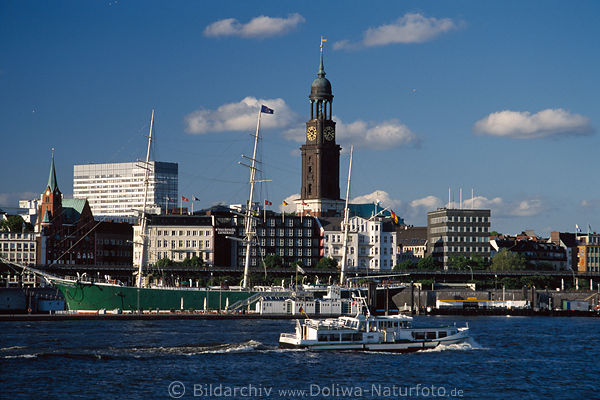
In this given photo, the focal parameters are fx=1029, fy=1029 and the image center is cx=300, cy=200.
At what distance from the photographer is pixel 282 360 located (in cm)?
7969

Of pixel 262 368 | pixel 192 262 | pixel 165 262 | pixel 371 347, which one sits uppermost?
pixel 192 262

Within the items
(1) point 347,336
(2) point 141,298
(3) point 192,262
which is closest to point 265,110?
(2) point 141,298

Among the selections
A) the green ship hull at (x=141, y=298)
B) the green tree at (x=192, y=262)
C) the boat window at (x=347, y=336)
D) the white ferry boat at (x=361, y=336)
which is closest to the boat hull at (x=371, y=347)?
the white ferry boat at (x=361, y=336)

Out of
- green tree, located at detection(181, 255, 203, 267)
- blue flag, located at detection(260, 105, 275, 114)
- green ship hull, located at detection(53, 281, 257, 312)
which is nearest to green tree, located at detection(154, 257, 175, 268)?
green tree, located at detection(181, 255, 203, 267)

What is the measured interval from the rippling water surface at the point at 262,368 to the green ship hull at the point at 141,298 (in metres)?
31.5

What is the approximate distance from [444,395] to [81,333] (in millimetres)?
47176

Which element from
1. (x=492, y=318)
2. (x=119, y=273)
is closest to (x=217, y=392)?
(x=492, y=318)

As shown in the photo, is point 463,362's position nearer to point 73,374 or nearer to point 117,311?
point 73,374

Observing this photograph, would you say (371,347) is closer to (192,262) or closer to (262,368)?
(262,368)

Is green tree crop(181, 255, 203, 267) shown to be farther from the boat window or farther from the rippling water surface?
the boat window

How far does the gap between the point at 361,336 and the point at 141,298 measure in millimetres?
58769

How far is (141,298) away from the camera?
139 metres

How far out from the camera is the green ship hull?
136750mm

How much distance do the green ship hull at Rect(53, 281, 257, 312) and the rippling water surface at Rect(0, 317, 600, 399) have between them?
3151 centimetres
